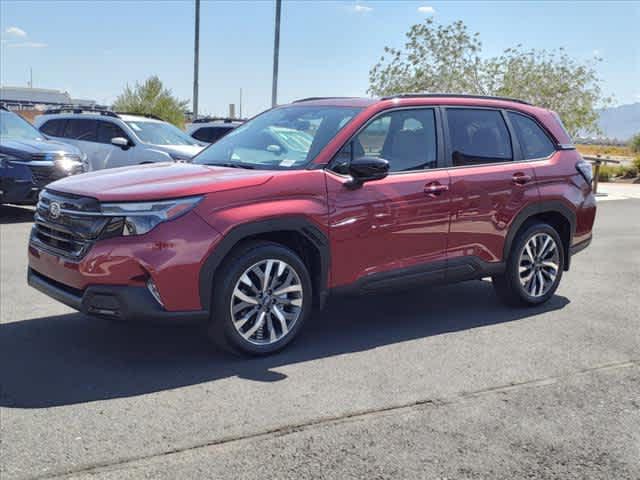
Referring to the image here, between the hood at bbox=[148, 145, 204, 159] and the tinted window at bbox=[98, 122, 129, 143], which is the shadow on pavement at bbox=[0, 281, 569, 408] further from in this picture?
the tinted window at bbox=[98, 122, 129, 143]

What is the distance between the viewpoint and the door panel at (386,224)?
541 cm

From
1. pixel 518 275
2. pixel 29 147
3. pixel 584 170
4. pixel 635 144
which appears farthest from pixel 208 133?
pixel 635 144

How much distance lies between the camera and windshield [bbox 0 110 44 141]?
515 inches

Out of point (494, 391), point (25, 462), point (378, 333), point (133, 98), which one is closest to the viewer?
point (25, 462)

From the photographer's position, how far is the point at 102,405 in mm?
4328

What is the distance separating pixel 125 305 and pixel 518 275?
3491 mm

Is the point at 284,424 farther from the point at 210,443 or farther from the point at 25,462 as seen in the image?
the point at 25,462

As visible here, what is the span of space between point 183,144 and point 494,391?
1137 centimetres

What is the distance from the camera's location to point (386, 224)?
5.60 meters

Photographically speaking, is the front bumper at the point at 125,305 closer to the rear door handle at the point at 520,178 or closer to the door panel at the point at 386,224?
the door panel at the point at 386,224

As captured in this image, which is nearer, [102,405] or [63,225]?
[102,405]

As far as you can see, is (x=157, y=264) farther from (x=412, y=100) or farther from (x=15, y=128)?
(x=15, y=128)

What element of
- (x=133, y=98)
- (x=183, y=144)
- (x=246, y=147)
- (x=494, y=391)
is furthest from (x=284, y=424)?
(x=133, y=98)

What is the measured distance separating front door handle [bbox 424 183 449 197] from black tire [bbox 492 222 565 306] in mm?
1070
